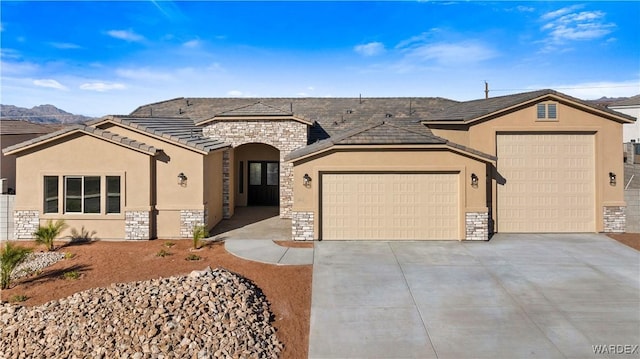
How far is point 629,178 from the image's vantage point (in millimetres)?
18719

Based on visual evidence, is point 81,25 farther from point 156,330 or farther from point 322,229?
point 156,330

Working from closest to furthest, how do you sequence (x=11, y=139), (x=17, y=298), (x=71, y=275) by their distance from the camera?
(x=17, y=298)
(x=71, y=275)
(x=11, y=139)

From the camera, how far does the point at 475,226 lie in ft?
45.7

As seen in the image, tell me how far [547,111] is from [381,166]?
6976mm

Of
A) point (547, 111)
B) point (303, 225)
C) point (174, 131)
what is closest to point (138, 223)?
point (174, 131)

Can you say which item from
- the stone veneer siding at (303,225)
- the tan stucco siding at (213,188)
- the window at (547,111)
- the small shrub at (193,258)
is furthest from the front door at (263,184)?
the window at (547,111)

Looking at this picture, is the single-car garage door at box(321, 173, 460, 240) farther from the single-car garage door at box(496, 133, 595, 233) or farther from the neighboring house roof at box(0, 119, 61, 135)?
the neighboring house roof at box(0, 119, 61, 135)

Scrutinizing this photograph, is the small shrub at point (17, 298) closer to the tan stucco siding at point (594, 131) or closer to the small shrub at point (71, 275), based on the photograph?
the small shrub at point (71, 275)

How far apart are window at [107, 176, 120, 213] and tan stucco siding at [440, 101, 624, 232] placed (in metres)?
13.6

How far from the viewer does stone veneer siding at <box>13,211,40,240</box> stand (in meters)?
13.9

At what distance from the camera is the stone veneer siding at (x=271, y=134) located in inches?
706

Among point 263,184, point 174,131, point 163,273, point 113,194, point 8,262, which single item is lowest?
point 163,273

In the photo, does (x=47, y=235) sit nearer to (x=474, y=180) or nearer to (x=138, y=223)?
(x=138, y=223)

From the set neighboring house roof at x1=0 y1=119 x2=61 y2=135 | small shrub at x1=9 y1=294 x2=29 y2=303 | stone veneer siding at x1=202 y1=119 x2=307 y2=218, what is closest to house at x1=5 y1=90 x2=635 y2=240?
stone veneer siding at x1=202 y1=119 x2=307 y2=218
